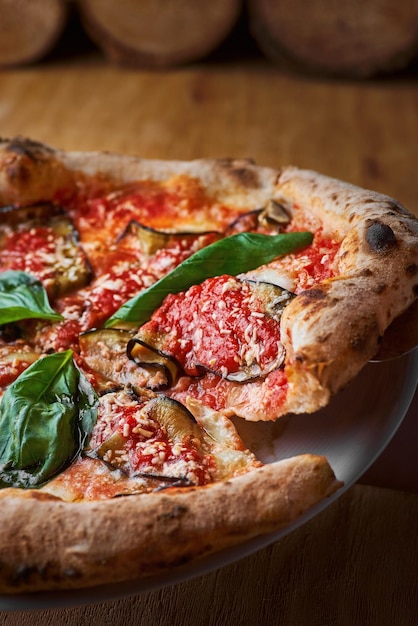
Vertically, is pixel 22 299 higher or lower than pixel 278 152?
higher

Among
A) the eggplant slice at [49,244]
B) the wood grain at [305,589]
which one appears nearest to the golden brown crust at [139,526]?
the wood grain at [305,589]

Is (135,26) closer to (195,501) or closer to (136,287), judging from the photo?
(136,287)

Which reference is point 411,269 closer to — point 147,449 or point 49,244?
point 147,449

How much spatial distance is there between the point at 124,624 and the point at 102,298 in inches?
39.1

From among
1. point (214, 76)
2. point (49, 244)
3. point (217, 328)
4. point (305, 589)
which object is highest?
point (217, 328)

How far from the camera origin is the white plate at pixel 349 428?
6.16 ft

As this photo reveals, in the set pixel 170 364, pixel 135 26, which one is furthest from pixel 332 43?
pixel 170 364

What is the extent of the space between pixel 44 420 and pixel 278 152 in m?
3.11

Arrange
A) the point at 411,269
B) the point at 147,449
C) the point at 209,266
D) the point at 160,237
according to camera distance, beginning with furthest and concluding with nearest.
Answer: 1. the point at 160,237
2. the point at 209,266
3. the point at 411,269
4. the point at 147,449

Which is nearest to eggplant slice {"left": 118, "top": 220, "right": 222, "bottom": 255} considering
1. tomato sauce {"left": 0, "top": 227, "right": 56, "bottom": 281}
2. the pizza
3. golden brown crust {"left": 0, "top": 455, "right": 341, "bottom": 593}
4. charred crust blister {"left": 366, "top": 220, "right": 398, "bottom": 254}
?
the pizza

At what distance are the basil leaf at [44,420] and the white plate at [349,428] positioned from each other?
41 cm

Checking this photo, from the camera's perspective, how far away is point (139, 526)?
5.52ft

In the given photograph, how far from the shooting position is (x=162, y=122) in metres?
5.15

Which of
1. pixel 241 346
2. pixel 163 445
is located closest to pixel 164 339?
pixel 241 346
